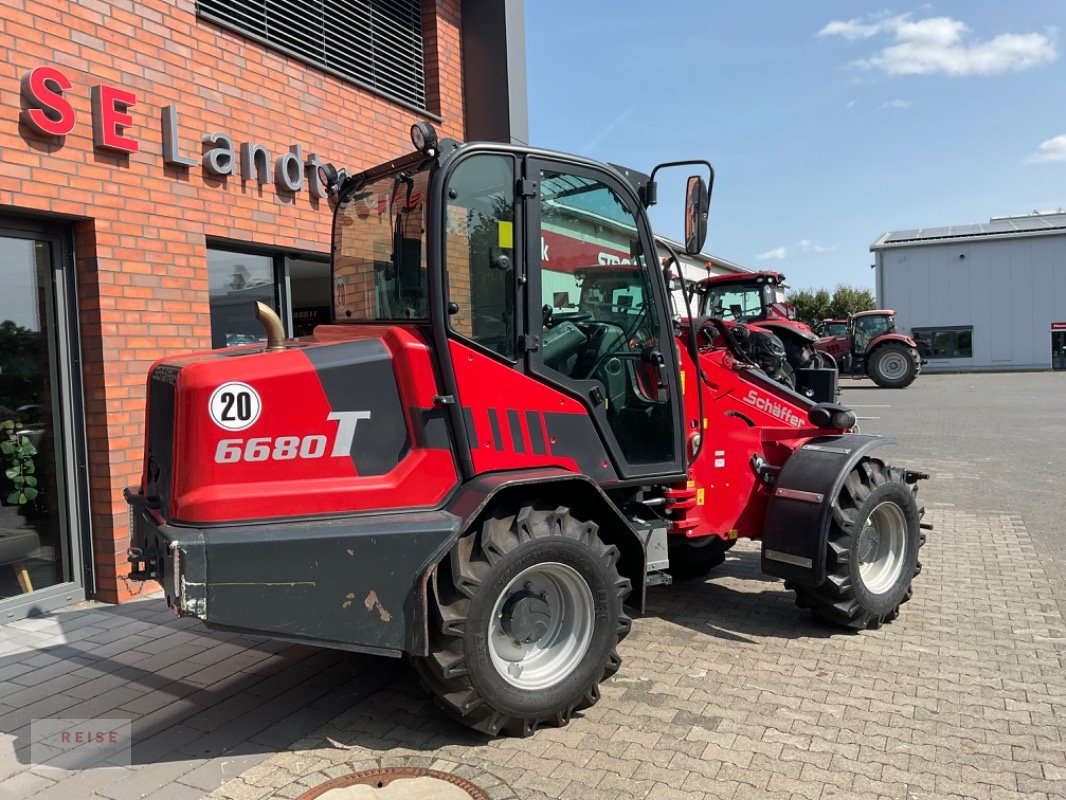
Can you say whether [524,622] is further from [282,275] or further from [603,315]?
[282,275]

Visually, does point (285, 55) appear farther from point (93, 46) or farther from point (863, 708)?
point (863, 708)

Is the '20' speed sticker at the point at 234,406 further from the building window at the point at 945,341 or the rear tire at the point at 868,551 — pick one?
the building window at the point at 945,341

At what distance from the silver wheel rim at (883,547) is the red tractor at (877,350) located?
21044mm

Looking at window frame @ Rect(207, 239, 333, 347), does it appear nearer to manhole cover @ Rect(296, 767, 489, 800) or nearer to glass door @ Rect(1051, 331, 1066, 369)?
manhole cover @ Rect(296, 767, 489, 800)

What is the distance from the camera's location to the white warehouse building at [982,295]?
34.1 meters

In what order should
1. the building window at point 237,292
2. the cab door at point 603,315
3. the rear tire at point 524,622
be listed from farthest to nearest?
the building window at point 237,292 < the cab door at point 603,315 < the rear tire at point 524,622

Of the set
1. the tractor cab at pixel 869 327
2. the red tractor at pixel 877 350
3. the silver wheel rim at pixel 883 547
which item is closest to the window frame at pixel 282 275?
the silver wheel rim at pixel 883 547

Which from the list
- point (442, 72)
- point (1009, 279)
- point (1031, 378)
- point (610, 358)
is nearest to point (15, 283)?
point (610, 358)

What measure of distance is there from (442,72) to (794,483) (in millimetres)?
5923

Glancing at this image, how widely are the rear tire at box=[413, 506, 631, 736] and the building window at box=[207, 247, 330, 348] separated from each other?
3.36 metres

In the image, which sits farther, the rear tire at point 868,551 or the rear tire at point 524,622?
the rear tire at point 868,551

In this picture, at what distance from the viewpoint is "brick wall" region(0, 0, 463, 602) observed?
16.0 feet

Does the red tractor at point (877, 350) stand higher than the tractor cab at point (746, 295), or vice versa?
the tractor cab at point (746, 295)

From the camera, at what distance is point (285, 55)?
6.72 metres
